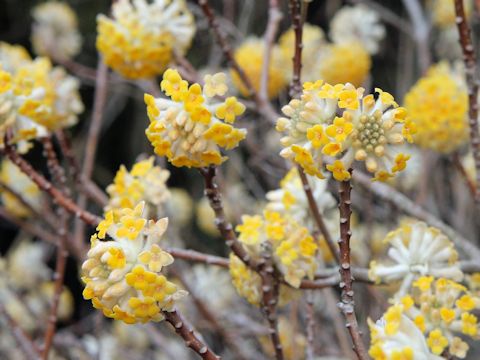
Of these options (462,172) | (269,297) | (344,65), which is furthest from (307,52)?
(269,297)

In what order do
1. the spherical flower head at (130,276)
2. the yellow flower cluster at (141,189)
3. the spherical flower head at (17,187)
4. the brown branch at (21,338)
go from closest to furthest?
the spherical flower head at (130,276)
the yellow flower cluster at (141,189)
the brown branch at (21,338)
the spherical flower head at (17,187)

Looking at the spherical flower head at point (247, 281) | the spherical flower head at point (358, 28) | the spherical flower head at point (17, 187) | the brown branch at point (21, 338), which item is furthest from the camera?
the spherical flower head at point (358, 28)

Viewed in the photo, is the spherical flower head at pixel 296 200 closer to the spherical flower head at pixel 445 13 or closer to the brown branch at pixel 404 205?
the brown branch at pixel 404 205

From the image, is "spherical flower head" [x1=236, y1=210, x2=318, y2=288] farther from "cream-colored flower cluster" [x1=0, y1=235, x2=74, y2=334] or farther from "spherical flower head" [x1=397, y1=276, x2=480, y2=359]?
"cream-colored flower cluster" [x1=0, y1=235, x2=74, y2=334]

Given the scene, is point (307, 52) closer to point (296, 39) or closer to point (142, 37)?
point (142, 37)

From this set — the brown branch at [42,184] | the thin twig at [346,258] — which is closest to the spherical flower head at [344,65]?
the brown branch at [42,184]

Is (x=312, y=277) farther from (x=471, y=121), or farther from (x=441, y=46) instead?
(x=441, y=46)
